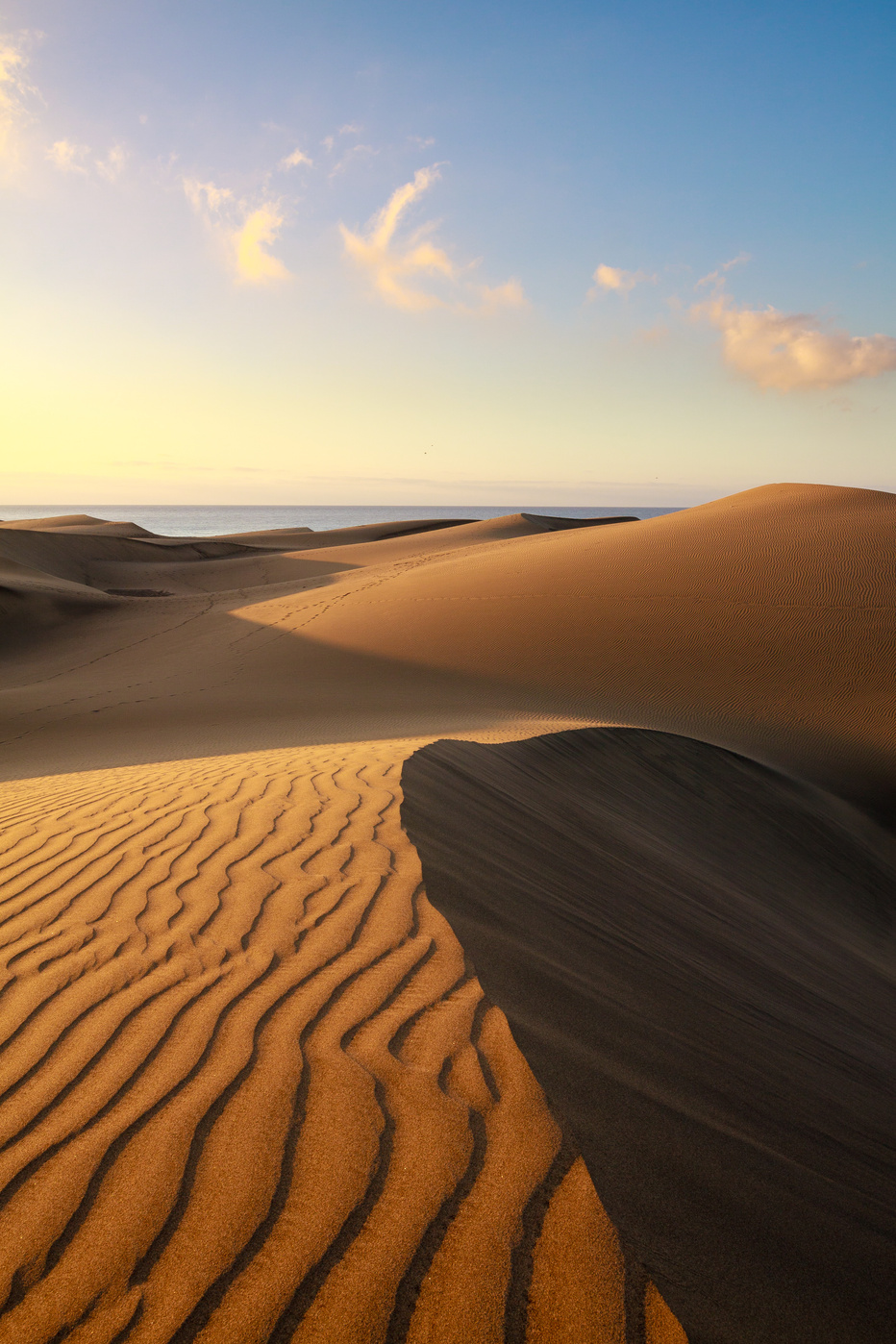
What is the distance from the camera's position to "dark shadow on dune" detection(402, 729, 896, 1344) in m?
1.64

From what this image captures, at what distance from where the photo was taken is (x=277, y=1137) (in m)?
1.80

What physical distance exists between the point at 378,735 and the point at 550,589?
794cm

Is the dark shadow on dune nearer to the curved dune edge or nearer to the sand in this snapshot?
the sand

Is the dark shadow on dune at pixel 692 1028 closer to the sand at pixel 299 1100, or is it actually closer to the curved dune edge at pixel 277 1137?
the sand at pixel 299 1100

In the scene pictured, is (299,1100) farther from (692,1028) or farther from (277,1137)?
(692,1028)

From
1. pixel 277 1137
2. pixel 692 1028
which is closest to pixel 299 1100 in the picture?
pixel 277 1137

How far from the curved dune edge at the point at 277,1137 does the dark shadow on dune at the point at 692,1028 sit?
16 cm

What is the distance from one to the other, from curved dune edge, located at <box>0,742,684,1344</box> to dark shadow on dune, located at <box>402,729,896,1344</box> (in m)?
0.16

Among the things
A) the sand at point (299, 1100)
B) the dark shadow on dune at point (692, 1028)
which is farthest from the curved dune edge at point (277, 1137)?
the dark shadow on dune at point (692, 1028)

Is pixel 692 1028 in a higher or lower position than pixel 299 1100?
lower

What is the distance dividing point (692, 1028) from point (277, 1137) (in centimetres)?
149

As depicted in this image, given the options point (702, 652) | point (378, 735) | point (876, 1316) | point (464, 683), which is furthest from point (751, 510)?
point (876, 1316)

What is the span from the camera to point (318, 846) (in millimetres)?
3604

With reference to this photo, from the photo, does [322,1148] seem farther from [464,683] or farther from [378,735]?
[464,683]
